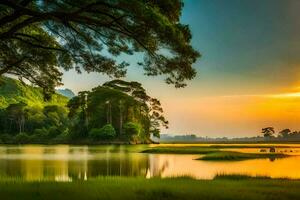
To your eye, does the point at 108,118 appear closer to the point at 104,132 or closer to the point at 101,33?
the point at 104,132

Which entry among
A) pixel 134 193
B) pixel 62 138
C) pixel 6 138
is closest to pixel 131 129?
pixel 62 138

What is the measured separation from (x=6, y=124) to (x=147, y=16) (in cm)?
14656

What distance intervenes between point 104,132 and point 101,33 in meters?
92.0

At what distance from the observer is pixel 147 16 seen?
14078 millimetres

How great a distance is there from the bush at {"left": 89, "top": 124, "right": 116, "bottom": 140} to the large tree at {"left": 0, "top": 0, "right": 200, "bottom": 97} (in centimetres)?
8481

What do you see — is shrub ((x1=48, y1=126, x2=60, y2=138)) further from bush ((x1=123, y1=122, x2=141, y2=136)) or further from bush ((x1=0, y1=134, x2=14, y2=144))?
bush ((x1=123, y1=122, x2=141, y2=136))

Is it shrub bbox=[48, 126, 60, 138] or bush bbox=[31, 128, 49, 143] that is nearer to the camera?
bush bbox=[31, 128, 49, 143]

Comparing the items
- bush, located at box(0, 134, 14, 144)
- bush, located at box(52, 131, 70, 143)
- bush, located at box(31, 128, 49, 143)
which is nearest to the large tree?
bush, located at box(52, 131, 70, 143)

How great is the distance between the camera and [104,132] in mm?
110438

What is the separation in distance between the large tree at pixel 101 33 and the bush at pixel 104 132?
278ft

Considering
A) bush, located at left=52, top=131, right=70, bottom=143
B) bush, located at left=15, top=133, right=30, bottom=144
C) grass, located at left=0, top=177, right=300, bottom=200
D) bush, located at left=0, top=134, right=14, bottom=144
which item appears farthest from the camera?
bush, located at left=0, top=134, right=14, bottom=144

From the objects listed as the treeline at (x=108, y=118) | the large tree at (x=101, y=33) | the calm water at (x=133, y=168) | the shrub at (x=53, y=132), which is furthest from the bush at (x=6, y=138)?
the large tree at (x=101, y=33)

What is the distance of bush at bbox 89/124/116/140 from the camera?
110369 millimetres

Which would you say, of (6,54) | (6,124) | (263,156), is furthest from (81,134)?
(6,54)
